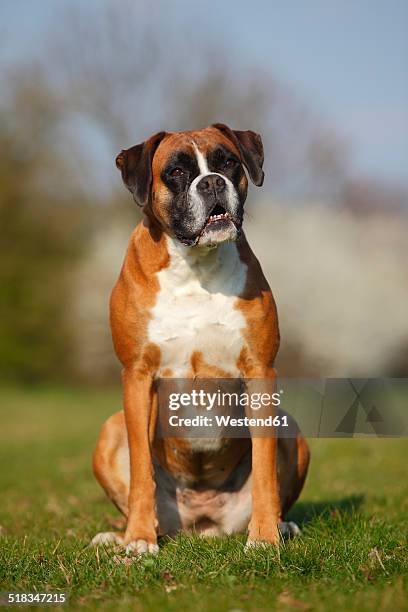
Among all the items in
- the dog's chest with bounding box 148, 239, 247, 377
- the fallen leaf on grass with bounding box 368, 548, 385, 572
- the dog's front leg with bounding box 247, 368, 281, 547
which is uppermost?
the dog's chest with bounding box 148, 239, 247, 377

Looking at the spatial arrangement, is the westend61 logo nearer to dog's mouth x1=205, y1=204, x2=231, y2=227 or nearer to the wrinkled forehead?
dog's mouth x1=205, y1=204, x2=231, y2=227

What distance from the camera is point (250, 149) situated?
4688 mm

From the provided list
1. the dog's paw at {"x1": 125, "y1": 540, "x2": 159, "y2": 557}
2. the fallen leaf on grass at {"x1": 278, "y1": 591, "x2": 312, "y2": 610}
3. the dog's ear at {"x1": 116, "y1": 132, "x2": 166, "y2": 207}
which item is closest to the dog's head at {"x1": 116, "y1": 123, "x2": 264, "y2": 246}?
the dog's ear at {"x1": 116, "y1": 132, "x2": 166, "y2": 207}

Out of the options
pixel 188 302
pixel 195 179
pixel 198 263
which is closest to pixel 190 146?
pixel 195 179

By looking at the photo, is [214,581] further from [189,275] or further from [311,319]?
[311,319]

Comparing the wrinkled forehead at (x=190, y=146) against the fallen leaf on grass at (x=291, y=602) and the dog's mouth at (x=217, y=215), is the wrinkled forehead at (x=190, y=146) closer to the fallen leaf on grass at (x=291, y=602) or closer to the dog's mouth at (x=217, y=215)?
the dog's mouth at (x=217, y=215)

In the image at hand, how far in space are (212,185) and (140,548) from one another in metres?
1.84

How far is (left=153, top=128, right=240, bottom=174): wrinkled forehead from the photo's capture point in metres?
4.44

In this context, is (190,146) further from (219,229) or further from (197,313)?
(197,313)

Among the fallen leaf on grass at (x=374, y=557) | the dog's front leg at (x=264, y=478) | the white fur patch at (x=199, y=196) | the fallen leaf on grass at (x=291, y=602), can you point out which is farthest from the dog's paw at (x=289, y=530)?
the white fur patch at (x=199, y=196)

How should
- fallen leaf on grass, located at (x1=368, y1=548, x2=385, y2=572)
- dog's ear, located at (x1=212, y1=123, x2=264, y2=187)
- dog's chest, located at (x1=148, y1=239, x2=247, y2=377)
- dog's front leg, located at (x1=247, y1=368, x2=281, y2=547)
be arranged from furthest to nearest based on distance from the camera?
dog's ear, located at (x1=212, y1=123, x2=264, y2=187) → dog's chest, located at (x1=148, y1=239, x2=247, y2=377) → dog's front leg, located at (x1=247, y1=368, x2=281, y2=547) → fallen leaf on grass, located at (x1=368, y1=548, x2=385, y2=572)

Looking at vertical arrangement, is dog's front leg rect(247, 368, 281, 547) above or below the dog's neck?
below

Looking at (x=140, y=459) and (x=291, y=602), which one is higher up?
(x=140, y=459)

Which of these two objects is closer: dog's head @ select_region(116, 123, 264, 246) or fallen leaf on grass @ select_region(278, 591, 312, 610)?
fallen leaf on grass @ select_region(278, 591, 312, 610)
